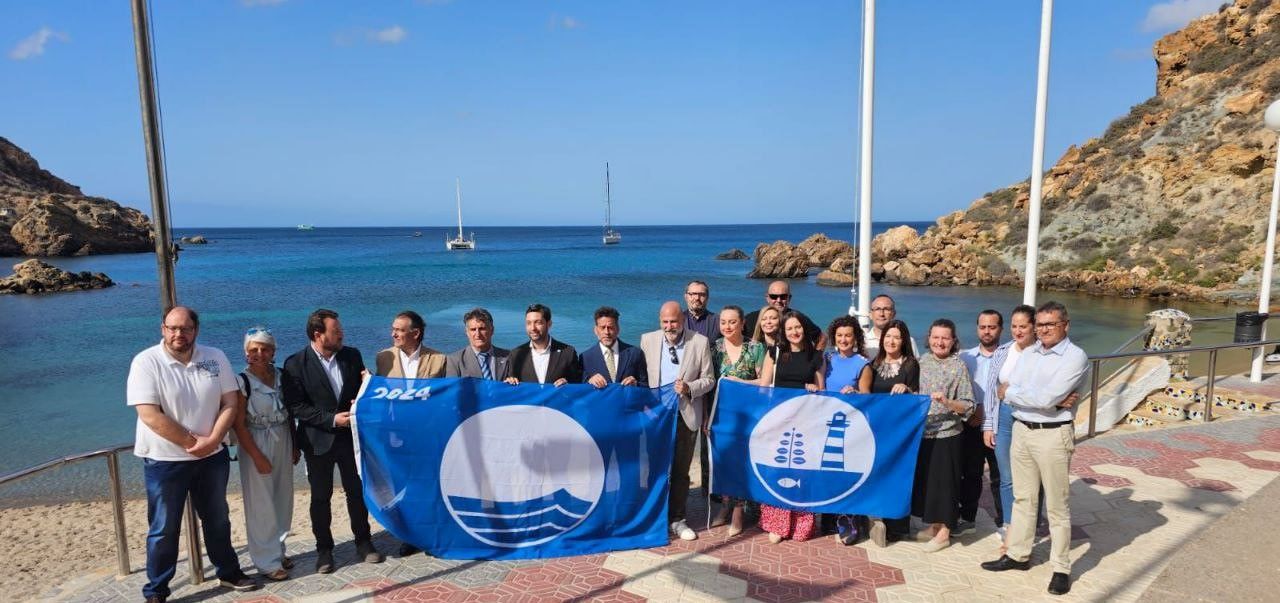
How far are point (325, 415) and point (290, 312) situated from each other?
129 ft

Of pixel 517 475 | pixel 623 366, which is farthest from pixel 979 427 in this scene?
pixel 517 475

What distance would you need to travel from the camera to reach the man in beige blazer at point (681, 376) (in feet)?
17.5

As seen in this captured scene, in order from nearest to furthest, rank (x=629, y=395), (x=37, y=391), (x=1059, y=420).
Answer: (x=1059, y=420)
(x=629, y=395)
(x=37, y=391)

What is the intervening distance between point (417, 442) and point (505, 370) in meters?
0.85

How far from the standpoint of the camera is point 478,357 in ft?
17.6

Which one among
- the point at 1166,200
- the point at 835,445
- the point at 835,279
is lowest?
the point at 835,279

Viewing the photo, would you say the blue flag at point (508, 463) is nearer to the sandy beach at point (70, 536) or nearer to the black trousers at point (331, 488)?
the black trousers at point (331, 488)

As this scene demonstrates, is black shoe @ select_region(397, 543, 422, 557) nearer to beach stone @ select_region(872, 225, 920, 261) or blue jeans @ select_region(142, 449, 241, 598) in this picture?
blue jeans @ select_region(142, 449, 241, 598)

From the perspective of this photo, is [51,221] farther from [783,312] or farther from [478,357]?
[783,312]

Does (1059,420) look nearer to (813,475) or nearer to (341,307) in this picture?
(813,475)

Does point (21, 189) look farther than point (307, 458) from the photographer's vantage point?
Yes

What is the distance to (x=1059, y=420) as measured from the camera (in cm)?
446

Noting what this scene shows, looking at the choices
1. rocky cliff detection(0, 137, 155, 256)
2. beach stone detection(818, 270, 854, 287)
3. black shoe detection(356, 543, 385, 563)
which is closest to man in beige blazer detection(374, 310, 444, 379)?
black shoe detection(356, 543, 385, 563)

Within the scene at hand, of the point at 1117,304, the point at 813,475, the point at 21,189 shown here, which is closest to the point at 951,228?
the point at 1117,304
